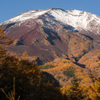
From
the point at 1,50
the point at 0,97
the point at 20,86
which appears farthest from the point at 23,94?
the point at 1,50

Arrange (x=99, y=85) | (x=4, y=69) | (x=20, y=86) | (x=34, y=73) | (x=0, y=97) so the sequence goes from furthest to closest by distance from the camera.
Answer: (x=99, y=85) → (x=34, y=73) → (x=4, y=69) → (x=20, y=86) → (x=0, y=97)

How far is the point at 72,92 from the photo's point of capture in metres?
33.2

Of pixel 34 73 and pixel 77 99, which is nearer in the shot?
pixel 34 73

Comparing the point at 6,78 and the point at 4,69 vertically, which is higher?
the point at 4,69

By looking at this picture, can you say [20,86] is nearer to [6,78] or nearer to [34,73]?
[6,78]

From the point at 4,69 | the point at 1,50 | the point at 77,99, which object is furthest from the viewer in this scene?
the point at 77,99

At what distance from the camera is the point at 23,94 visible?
44.1ft

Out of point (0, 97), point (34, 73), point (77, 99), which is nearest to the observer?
point (0, 97)

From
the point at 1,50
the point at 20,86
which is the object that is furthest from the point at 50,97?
the point at 1,50

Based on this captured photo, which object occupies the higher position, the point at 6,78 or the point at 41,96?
the point at 6,78

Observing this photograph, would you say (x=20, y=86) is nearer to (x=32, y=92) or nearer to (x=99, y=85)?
(x=32, y=92)

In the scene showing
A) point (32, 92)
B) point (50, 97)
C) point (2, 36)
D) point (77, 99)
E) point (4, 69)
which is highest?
point (2, 36)

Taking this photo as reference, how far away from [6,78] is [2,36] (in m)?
8.80

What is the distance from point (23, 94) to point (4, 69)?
3197mm
